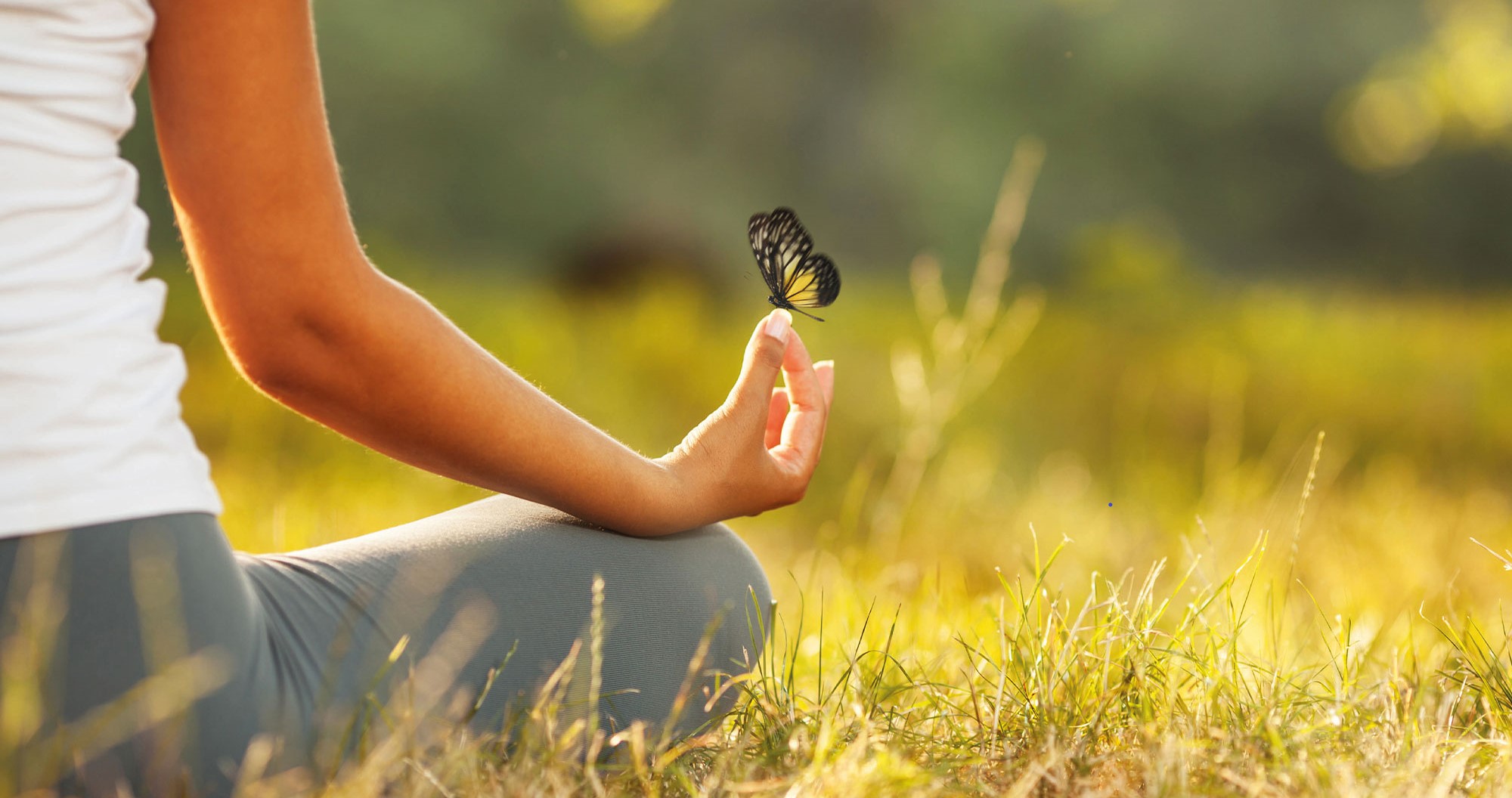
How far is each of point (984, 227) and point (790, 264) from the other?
7936 millimetres

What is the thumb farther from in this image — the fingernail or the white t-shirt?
the white t-shirt

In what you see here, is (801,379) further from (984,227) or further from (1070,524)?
(984,227)

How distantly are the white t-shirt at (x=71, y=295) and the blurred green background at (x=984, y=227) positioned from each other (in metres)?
2.13

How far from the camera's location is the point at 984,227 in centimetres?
898

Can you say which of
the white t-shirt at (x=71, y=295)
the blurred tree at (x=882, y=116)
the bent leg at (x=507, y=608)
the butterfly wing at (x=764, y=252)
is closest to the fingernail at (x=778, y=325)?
the butterfly wing at (x=764, y=252)

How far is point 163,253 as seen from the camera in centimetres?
762

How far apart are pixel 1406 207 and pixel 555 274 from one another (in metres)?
8.25

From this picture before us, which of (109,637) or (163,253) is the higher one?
(109,637)

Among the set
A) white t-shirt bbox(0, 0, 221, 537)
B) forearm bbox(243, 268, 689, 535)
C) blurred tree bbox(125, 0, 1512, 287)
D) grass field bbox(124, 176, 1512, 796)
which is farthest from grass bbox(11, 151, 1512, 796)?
blurred tree bbox(125, 0, 1512, 287)

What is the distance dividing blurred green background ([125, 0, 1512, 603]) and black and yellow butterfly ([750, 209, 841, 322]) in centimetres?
191

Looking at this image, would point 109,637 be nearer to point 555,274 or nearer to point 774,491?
point 774,491

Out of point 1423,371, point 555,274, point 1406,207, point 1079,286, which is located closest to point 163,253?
point 555,274

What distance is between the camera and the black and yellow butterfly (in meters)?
1.28

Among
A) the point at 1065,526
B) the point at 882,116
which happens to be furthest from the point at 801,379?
the point at 882,116
